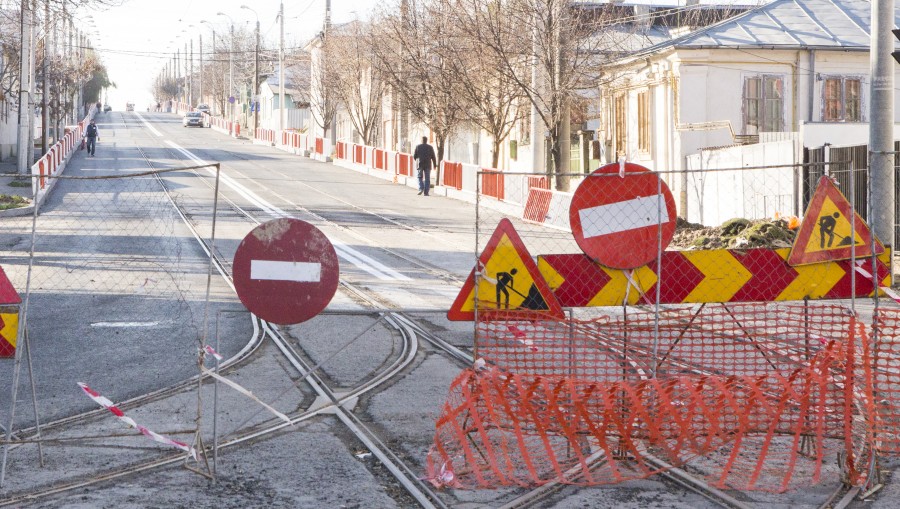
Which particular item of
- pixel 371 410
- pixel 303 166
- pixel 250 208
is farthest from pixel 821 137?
pixel 303 166

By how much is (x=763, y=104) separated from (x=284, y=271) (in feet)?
80.4

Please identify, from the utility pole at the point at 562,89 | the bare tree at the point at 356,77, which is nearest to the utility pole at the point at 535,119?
the utility pole at the point at 562,89

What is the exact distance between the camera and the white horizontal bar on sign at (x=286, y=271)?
6.50 metres

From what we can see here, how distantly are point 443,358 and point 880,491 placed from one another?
4656 mm

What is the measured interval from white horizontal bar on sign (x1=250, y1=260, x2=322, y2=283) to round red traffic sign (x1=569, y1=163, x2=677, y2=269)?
1.54m

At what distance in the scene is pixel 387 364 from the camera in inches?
392

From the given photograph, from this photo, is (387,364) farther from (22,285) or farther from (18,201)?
(18,201)

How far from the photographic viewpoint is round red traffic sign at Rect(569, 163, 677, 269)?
6809 mm

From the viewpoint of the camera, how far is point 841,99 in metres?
29.3

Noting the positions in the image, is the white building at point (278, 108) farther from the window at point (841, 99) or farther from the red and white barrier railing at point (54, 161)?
the window at point (841, 99)

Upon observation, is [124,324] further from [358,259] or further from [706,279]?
[706,279]

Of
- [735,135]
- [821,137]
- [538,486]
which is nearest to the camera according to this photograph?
[538,486]

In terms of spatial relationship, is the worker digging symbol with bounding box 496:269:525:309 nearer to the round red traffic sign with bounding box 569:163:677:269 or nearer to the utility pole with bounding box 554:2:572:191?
the round red traffic sign with bounding box 569:163:677:269

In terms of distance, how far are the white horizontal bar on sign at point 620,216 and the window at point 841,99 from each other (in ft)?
78.7
